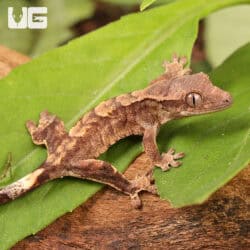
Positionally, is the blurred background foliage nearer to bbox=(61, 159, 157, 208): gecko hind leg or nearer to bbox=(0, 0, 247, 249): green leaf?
bbox=(0, 0, 247, 249): green leaf

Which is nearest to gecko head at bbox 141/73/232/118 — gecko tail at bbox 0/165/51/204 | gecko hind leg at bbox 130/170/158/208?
gecko hind leg at bbox 130/170/158/208

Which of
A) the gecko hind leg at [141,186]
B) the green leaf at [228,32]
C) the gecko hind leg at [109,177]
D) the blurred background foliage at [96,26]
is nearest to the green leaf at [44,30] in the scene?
the blurred background foliage at [96,26]

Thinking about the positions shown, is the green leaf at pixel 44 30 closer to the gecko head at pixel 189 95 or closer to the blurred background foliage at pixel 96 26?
the blurred background foliage at pixel 96 26

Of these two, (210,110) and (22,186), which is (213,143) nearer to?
(210,110)

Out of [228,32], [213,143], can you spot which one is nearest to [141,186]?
[213,143]

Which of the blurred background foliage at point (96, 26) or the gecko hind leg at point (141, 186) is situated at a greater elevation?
the blurred background foliage at point (96, 26)

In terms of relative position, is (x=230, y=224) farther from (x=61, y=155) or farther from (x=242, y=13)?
(x=242, y=13)

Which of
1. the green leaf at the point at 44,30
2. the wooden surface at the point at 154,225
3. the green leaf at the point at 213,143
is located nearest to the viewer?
the green leaf at the point at 213,143
